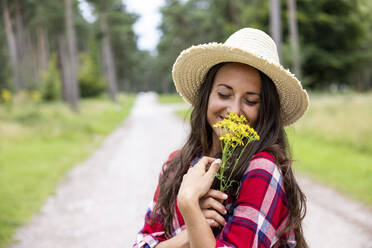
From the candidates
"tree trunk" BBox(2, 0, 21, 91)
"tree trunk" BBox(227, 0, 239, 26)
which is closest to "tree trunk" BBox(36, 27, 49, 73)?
"tree trunk" BBox(2, 0, 21, 91)

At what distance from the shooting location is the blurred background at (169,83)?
252 inches

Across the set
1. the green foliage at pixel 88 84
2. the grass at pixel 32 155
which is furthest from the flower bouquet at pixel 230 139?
the green foliage at pixel 88 84

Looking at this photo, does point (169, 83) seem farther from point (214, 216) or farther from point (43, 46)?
point (43, 46)

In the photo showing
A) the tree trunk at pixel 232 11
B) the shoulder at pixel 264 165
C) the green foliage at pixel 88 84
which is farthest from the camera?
the green foliage at pixel 88 84

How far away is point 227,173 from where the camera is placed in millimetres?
1442

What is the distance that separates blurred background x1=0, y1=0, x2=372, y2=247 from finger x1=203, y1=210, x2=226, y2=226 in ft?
2.34

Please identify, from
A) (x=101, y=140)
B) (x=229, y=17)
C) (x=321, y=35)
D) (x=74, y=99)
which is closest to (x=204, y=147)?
(x=101, y=140)

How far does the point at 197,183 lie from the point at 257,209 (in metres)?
0.25

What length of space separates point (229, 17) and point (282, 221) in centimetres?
2604

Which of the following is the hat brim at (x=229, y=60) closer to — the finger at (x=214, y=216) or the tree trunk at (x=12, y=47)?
the finger at (x=214, y=216)

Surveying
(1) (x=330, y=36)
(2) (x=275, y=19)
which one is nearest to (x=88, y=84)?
(1) (x=330, y=36)

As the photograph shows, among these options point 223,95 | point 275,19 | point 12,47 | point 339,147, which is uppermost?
point 12,47

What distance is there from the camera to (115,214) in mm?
5008

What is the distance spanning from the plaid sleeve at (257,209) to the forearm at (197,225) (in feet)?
0.15
